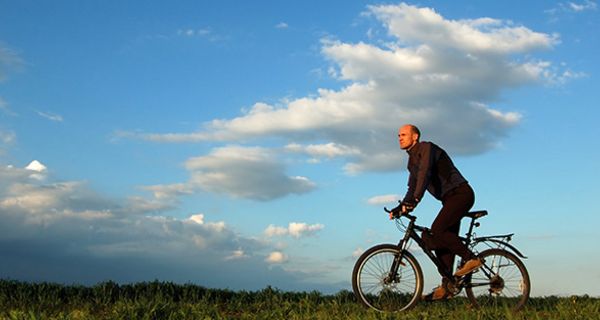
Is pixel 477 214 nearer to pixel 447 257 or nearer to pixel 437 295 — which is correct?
pixel 447 257

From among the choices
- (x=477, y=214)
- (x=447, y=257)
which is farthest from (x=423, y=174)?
(x=447, y=257)

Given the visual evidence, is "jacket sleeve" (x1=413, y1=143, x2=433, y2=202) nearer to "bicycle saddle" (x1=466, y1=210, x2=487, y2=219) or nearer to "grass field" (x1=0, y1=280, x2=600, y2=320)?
"bicycle saddle" (x1=466, y1=210, x2=487, y2=219)

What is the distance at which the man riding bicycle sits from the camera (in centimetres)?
952

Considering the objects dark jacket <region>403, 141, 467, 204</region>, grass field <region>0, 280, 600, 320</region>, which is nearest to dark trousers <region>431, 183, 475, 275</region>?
dark jacket <region>403, 141, 467, 204</region>

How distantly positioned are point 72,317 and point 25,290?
15.0 ft

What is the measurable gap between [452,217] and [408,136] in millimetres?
1280

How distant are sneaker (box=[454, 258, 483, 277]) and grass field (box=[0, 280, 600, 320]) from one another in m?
0.48

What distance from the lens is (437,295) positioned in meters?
9.97

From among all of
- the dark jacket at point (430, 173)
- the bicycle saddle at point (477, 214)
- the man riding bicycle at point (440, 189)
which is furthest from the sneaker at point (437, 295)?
the dark jacket at point (430, 173)

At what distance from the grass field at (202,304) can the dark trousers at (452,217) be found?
88 centimetres

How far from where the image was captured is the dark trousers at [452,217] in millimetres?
9609

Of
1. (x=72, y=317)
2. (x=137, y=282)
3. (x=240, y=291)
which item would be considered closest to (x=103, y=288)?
(x=137, y=282)

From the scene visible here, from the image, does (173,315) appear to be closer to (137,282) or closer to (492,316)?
(492,316)

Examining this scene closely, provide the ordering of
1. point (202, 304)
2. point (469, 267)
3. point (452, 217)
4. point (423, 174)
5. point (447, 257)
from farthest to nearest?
point (447, 257) → point (469, 267) → point (202, 304) → point (452, 217) → point (423, 174)
